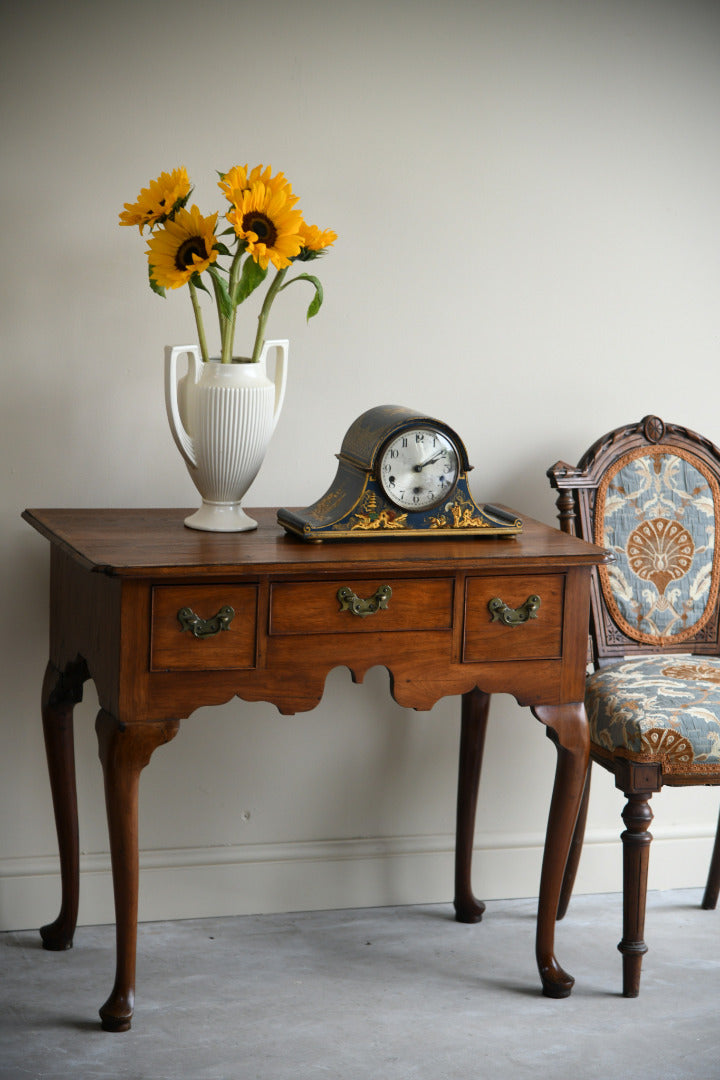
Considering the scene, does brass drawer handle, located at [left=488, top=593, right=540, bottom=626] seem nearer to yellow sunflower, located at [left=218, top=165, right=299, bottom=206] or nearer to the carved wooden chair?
the carved wooden chair

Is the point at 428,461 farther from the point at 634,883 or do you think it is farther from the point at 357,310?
the point at 634,883

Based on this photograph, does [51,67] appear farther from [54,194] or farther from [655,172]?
[655,172]

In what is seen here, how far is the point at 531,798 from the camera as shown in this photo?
2852 mm

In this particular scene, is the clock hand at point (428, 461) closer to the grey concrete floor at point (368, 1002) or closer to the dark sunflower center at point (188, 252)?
the dark sunflower center at point (188, 252)

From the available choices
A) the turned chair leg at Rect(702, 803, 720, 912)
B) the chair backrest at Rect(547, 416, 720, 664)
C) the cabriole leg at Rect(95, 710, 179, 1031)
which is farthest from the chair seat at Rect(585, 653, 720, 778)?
the cabriole leg at Rect(95, 710, 179, 1031)

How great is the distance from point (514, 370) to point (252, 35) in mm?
892

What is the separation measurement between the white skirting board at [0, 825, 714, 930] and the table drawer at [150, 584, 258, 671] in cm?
78

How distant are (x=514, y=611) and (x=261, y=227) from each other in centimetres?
81

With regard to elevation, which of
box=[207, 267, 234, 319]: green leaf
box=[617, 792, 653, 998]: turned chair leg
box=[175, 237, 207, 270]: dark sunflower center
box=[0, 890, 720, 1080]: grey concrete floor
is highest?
box=[175, 237, 207, 270]: dark sunflower center

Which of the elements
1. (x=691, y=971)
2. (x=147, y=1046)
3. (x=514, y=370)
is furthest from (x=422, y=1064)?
(x=514, y=370)

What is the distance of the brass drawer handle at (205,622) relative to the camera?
1993mm

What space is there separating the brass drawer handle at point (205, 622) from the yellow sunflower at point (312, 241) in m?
0.67

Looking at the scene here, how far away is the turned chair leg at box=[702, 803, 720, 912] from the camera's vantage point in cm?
277

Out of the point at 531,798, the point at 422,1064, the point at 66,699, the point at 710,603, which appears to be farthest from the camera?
the point at 531,798
